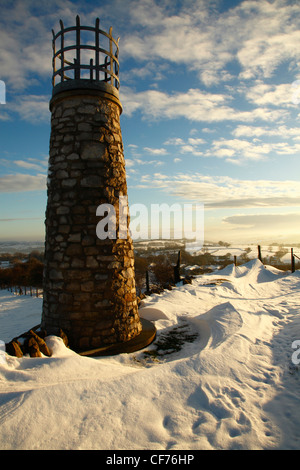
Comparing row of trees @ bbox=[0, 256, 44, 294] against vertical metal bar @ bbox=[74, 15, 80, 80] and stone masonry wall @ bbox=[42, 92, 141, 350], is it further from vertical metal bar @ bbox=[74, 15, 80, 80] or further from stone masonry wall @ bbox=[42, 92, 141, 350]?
vertical metal bar @ bbox=[74, 15, 80, 80]

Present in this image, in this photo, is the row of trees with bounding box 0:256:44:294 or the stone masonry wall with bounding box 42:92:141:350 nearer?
the stone masonry wall with bounding box 42:92:141:350

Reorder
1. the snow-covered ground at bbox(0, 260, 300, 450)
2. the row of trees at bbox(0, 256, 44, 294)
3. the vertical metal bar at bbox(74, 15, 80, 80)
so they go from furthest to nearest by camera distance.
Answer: the row of trees at bbox(0, 256, 44, 294) → the vertical metal bar at bbox(74, 15, 80, 80) → the snow-covered ground at bbox(0, 260, 300, 450)

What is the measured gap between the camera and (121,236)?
493 centimetres

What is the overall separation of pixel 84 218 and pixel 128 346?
247 centimetres

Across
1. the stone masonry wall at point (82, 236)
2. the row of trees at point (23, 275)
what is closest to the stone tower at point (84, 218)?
the stone masonry wall at point (82, 236)

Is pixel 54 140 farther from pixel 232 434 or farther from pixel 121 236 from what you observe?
pixel 232 434

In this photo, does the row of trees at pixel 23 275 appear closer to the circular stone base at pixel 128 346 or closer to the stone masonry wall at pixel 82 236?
the circular stone base at pixel 128 346

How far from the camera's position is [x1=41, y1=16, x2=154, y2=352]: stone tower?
4496 millimetres

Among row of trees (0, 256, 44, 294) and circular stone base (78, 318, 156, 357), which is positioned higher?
circular stone base (78, 318, 156, 357)

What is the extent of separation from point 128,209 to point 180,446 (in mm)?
3954

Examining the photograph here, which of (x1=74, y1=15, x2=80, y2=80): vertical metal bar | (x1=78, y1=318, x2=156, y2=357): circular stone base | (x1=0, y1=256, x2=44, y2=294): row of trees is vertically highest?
(x1=74, y1=15, x2=80, y2=80): vertical metal bar

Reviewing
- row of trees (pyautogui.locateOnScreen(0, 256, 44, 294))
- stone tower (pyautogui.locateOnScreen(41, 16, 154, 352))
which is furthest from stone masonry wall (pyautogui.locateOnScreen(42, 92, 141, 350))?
row of trees (pyautogui.locateOnScreen(0, 256, 44, 294))

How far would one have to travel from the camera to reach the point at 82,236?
452 centimetres
